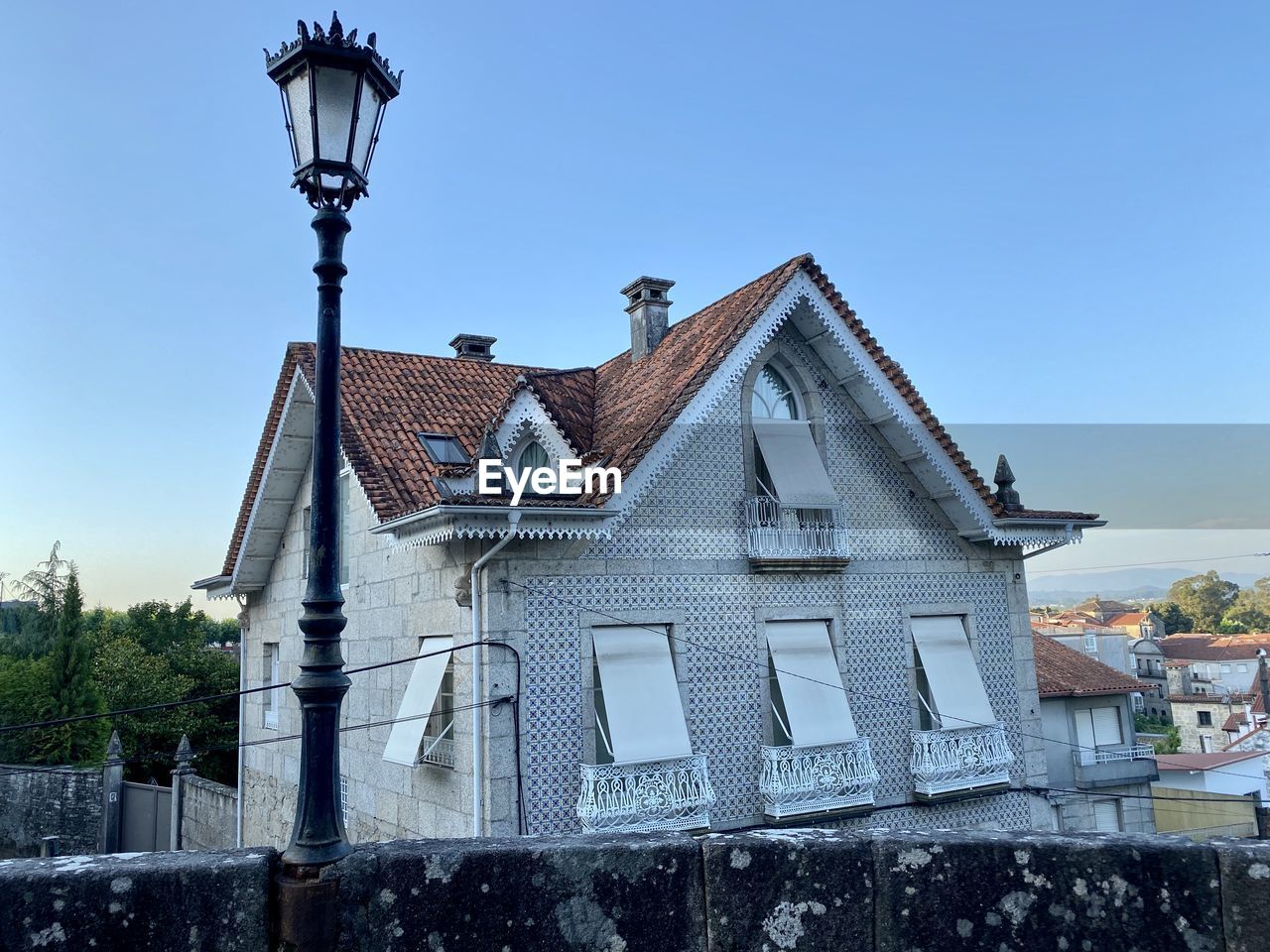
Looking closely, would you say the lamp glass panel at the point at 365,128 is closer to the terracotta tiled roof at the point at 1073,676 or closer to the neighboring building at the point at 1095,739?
the terracotta tiled roof at the point at 1073,676

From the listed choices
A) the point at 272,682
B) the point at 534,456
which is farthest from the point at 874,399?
the point at 272,682

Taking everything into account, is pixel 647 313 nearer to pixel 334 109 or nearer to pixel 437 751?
pixel 437 751

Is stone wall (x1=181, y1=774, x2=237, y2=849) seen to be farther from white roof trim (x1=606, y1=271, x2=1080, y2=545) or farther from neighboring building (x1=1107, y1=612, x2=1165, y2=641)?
neighboring building (x1=1107, y1=612, x2=1165, y2=641)

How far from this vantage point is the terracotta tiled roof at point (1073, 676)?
26047mm

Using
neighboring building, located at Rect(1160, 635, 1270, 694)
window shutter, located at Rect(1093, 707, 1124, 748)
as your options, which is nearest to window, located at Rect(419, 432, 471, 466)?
window shutter, located at Rect(1093, 707, 1124, 748)

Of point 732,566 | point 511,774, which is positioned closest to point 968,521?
point 732,566

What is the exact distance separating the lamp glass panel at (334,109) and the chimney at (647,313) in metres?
11.3

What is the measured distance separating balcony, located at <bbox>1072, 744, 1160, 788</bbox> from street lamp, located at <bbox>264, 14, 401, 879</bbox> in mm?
28360

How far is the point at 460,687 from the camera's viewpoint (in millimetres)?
10445

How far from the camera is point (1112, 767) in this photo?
27.8 meters

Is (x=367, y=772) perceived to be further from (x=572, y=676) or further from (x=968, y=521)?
(x=968, y=521)

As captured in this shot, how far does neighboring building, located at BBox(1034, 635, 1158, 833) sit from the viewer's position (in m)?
26.2

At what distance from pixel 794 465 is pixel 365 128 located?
921cm

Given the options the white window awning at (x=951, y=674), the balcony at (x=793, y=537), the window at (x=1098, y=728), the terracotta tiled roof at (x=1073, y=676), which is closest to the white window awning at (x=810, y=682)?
the balcony at (x=793, y=537)
